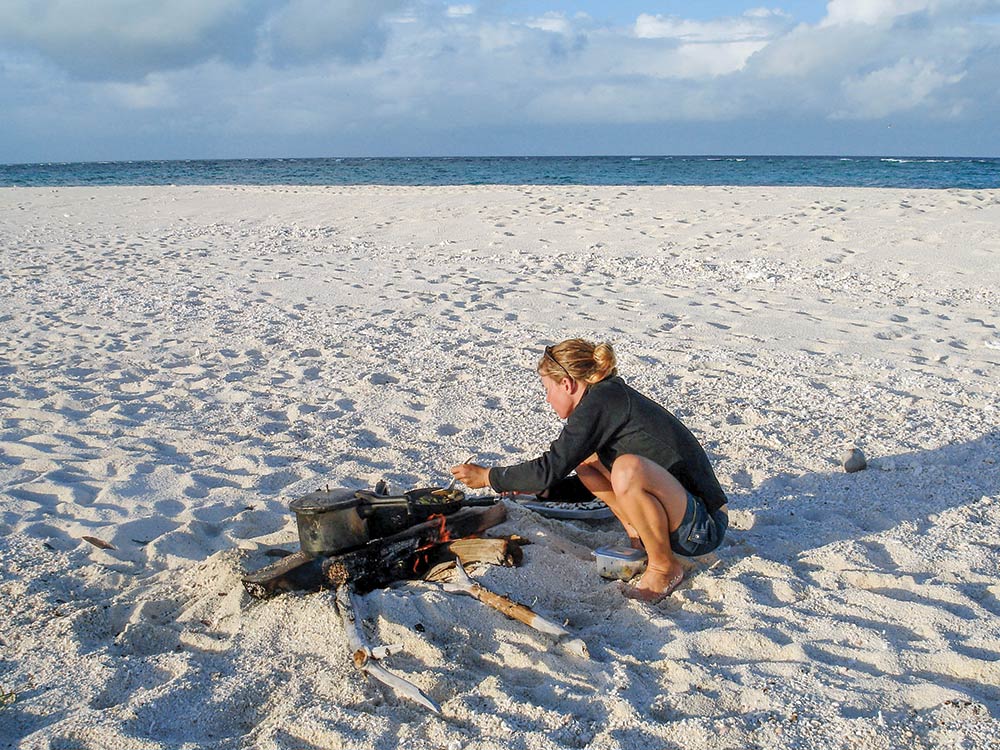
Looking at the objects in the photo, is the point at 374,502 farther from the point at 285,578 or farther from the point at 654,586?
the point at 654,586

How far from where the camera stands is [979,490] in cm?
413

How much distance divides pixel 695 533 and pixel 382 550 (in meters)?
1.20

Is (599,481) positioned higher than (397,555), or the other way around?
(599,481)

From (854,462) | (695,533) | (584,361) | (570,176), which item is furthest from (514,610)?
(570,176)

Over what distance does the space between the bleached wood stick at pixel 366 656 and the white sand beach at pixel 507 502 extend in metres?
0.04

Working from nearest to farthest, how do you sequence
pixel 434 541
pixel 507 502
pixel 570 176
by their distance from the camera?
pixel 434 541, pixel 507 502, pixel 570 176

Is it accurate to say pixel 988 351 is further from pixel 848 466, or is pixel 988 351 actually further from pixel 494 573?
pixel 494 573

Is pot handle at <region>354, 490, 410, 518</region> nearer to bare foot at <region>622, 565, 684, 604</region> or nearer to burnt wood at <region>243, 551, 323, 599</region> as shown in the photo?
burnt wood at <region>243, 551, 323, 599</region>

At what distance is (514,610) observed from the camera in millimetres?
2895

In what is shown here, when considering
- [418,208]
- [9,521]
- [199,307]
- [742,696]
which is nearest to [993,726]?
[742,696]

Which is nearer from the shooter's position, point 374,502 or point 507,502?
point 374,502

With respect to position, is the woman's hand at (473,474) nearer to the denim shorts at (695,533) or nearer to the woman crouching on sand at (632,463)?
the woman crouching on sand at (632,463)

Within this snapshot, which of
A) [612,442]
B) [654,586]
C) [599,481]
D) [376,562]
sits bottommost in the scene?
[654,586]

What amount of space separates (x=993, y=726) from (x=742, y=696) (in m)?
0.67
